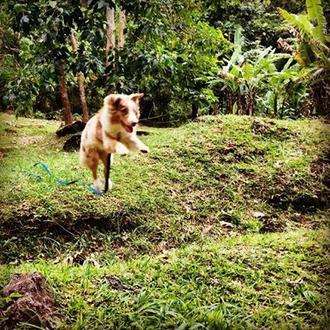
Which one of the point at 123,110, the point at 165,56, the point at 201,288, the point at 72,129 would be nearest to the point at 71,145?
the point at 72,129

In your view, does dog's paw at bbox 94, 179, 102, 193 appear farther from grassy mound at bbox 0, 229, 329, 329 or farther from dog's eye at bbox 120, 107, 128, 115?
grassy mound at bbox 0, 229, 329, 329

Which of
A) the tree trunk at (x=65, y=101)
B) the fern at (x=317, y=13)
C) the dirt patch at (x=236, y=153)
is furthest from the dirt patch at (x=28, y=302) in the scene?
the fern at (x=317, y=13)

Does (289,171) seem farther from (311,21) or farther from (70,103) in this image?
(70,103)

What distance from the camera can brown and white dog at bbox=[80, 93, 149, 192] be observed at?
3.89 ft

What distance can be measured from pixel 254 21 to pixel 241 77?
1.46 feet

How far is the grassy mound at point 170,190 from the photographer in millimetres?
2176

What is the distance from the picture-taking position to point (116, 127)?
1.22 metres

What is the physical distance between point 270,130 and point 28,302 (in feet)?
6.78

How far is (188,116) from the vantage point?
2.52 metres

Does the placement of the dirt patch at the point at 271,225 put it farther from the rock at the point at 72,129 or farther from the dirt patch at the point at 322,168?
the rock at the point at 72,129

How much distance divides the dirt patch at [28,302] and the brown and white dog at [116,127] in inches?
30.9

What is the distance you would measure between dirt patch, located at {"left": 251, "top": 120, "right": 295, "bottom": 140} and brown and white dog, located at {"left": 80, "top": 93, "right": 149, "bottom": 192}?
2045 mm

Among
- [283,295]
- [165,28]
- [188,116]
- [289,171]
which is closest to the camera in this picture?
[165,28]

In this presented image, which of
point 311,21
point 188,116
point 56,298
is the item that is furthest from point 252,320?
point 311,21
